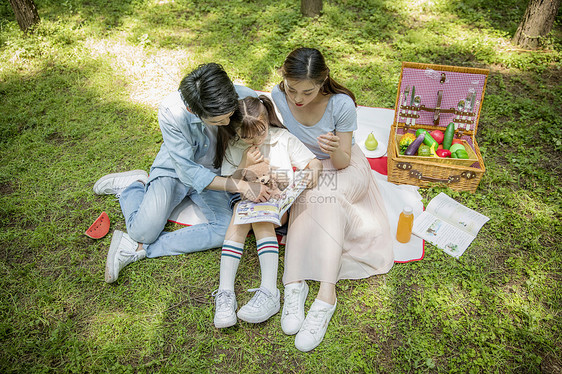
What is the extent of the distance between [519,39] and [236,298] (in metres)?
4.65

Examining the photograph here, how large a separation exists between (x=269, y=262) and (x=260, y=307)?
283 millimetres

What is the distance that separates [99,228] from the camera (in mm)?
2875

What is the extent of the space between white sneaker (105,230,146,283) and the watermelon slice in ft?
0.72

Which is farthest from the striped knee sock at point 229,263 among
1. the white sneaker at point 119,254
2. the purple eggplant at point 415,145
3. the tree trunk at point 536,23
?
the tree trunk at point 536,23

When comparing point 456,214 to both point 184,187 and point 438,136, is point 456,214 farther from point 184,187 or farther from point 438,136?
point 184,187


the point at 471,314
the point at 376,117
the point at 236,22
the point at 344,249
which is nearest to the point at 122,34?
the point at 236,22

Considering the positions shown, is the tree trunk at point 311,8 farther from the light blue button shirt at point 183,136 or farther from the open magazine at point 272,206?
the open magazine at point 272,206

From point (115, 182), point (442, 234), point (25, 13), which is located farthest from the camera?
point (25, 13)

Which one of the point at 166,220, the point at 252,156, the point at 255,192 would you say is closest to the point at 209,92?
the point at 252,156

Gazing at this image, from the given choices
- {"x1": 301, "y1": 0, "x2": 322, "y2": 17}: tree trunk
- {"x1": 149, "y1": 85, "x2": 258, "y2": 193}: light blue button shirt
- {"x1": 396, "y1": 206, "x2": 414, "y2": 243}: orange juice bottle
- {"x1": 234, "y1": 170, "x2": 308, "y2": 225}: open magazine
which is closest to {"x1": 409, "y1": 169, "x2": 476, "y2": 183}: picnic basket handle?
{"x1": 396, "y1": 206, "x2": 414, "y2": 243}: orange juice bottle

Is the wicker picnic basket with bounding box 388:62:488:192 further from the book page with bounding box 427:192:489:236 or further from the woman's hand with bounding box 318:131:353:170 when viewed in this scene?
the woman's hand with bounding box 318:131:353:170

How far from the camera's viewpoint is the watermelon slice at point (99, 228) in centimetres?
284

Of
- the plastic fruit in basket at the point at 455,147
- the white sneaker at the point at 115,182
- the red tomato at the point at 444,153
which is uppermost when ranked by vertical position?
the plastic fruit in basket at the point at 455,147

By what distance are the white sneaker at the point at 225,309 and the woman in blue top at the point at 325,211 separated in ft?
1.03
